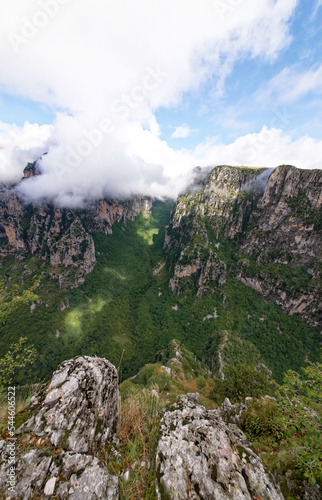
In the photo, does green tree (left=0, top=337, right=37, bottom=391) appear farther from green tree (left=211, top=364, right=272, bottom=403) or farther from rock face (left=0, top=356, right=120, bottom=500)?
green tree (left=211, top=364, right=272, bottom=403)

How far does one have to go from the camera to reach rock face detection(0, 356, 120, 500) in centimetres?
650

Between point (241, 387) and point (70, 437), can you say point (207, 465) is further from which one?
point (241, 387)

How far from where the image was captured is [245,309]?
400 feet

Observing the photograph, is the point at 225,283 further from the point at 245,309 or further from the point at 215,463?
the point at 215,463

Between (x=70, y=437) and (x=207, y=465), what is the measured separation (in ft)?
20.1

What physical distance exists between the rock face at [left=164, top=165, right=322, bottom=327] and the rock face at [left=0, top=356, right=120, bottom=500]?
128042 mm

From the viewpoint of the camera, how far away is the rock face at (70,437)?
650 cm

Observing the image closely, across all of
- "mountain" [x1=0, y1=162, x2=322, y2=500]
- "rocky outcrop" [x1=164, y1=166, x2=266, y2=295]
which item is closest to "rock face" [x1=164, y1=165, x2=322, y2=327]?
"rocky outcrop" [x1=164, y1=166, x2=266, y2=295]

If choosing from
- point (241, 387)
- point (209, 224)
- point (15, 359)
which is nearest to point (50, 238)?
point (209, 224)

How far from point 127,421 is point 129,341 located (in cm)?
9968

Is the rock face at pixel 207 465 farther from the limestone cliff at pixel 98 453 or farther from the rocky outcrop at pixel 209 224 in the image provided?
the rocky outcrop at pixel 209 224

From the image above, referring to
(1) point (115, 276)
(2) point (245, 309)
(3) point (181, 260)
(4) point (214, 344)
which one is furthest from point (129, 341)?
(2) point (245, 309)

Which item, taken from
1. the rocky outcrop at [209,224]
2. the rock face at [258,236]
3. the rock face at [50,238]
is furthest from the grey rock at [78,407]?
the rock face at [258,236]

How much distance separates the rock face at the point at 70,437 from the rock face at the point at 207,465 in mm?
2276
